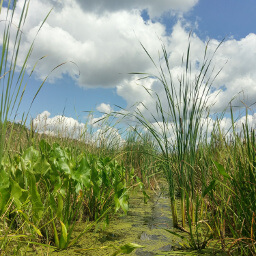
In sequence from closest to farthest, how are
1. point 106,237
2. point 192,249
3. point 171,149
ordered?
point 192,249 < point 106,237 < point 171,149

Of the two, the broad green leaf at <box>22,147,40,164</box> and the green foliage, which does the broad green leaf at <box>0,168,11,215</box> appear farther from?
the broad green leaf at <box>22,147,40,164</box>

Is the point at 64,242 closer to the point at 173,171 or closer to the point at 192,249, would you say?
the point at 192,249

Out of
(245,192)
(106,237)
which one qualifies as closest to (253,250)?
(245,192)

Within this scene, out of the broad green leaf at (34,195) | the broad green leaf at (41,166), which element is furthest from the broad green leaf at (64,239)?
the broad green leaf at (41,166)

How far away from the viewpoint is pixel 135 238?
73.4 inches

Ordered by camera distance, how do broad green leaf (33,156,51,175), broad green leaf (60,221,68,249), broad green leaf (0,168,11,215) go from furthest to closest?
broad green leaf (60,221,68,249) < broad green leaf (33,156,51,175) < broad green leaf (0,168,11,215)

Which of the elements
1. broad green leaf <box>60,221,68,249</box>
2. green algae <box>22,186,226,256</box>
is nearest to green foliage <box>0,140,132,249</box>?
broad green leaf <box>60,221,68,249</box>

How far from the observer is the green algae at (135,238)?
156 centimetres

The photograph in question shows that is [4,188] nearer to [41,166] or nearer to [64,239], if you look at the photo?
[41,166]

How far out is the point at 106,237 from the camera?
6.05ft

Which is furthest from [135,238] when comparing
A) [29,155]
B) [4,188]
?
[4,188]

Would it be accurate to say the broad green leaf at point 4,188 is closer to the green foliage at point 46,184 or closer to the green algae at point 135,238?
the green foliage at point 46,184

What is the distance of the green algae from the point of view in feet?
5.10

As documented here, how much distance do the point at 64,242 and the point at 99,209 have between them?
74 cm
